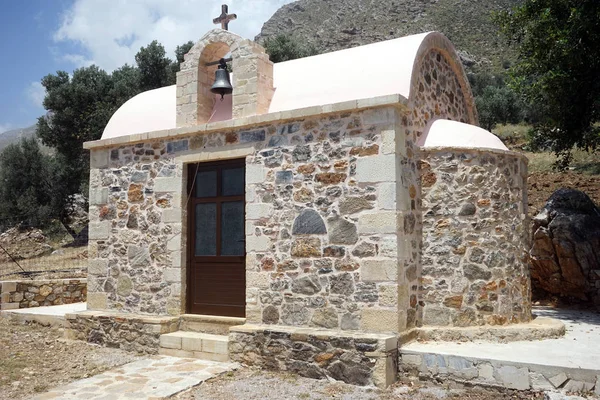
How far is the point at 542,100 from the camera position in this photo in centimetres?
984

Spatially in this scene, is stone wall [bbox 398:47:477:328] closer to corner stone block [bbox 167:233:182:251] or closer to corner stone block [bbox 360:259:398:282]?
corner stone block [bbox 360:259:398:282]

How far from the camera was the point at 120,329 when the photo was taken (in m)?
7.55

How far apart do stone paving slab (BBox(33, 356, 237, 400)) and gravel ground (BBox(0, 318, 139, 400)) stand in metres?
0.31

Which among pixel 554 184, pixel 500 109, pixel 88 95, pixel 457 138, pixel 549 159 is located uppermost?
pixel 500 109

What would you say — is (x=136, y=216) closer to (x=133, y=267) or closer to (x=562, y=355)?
(x=133, y=267)

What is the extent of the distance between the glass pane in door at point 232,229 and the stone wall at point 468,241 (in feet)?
8.31

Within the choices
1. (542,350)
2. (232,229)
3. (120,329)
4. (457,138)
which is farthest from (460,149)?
(120,329)

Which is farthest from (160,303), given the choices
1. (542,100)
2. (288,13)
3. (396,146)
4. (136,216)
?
(288,13)

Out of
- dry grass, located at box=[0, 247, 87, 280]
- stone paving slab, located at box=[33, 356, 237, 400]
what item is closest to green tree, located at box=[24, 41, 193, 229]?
dry grass, located at box=[0, 247, 87, 280]

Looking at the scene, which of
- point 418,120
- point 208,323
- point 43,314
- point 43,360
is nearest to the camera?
point 418,120

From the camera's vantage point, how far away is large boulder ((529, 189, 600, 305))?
362 inches

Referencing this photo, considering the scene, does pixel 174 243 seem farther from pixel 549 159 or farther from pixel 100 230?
pixel 549 159

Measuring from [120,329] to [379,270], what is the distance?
422 cm

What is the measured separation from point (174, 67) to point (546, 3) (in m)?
15.3
